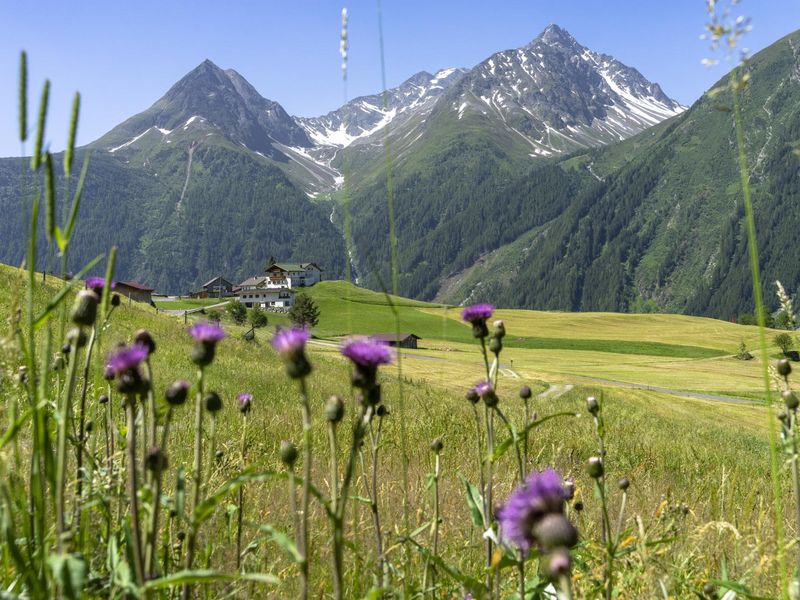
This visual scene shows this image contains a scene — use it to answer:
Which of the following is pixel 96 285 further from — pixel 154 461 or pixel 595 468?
pixel 595 468

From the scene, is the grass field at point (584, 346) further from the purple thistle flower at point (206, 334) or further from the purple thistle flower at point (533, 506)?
the purple thistle flower at point (533, 506)

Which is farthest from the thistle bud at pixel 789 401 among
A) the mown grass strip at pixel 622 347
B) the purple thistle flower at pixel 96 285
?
the mown grass strip at pixel 622 347

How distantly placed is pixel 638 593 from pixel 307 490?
2313 mm

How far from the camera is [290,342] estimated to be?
4.30 ft

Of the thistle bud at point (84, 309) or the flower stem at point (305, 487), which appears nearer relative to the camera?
the flower stem at point (305, 487)

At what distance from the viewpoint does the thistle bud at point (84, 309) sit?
1514 millimetres

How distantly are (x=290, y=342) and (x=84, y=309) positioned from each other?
61 centimetres

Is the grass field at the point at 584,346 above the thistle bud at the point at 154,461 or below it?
below

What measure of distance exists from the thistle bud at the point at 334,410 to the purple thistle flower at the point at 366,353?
104 millimetres

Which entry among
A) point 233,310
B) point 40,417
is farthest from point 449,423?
point 233,310

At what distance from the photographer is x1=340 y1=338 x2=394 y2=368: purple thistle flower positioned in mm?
1493

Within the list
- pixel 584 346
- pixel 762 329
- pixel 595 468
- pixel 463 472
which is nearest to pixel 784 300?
pixel 762 329

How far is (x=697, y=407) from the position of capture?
3969cm

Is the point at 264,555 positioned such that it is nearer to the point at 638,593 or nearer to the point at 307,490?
the point at 638,593
